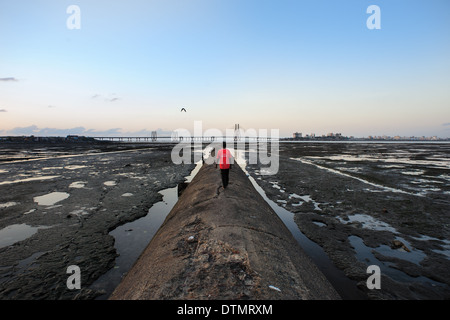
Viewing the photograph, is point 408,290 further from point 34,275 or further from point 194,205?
point 34,275

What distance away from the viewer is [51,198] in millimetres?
8766

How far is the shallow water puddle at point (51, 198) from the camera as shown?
812 centimetres

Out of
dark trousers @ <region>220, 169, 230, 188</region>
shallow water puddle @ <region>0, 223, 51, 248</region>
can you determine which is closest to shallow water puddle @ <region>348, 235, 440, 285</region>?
dark trousers @ <region>220, 169, 230, 188</region>

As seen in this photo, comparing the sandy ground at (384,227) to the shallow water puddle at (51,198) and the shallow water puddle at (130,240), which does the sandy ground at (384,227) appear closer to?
the shallow water puddle at (130,240)

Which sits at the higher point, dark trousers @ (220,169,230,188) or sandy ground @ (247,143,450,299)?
dark trousers @ (220,169,230,188)

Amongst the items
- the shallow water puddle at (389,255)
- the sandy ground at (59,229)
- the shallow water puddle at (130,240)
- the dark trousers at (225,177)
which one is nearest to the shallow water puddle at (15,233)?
the sandy ground at (59,229)

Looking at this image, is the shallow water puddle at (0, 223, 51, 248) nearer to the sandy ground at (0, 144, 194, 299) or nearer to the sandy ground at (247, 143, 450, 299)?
the sandy ground at (0, 144, 194, 299)

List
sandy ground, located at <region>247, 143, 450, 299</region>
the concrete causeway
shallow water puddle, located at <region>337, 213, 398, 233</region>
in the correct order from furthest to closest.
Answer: shallow water puddle, located at <region>337, 213, 398, 233</region> < sandy ground, located at <region>247, 143, 450, 299</region> < the concrete causeway

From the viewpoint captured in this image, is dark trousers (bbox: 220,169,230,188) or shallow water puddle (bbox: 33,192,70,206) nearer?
dark trousers (bbox: 220,169,230,188)

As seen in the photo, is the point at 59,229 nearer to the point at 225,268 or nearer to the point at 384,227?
the point at 225,268

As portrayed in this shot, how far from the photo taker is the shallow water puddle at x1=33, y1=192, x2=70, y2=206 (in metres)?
8.12
